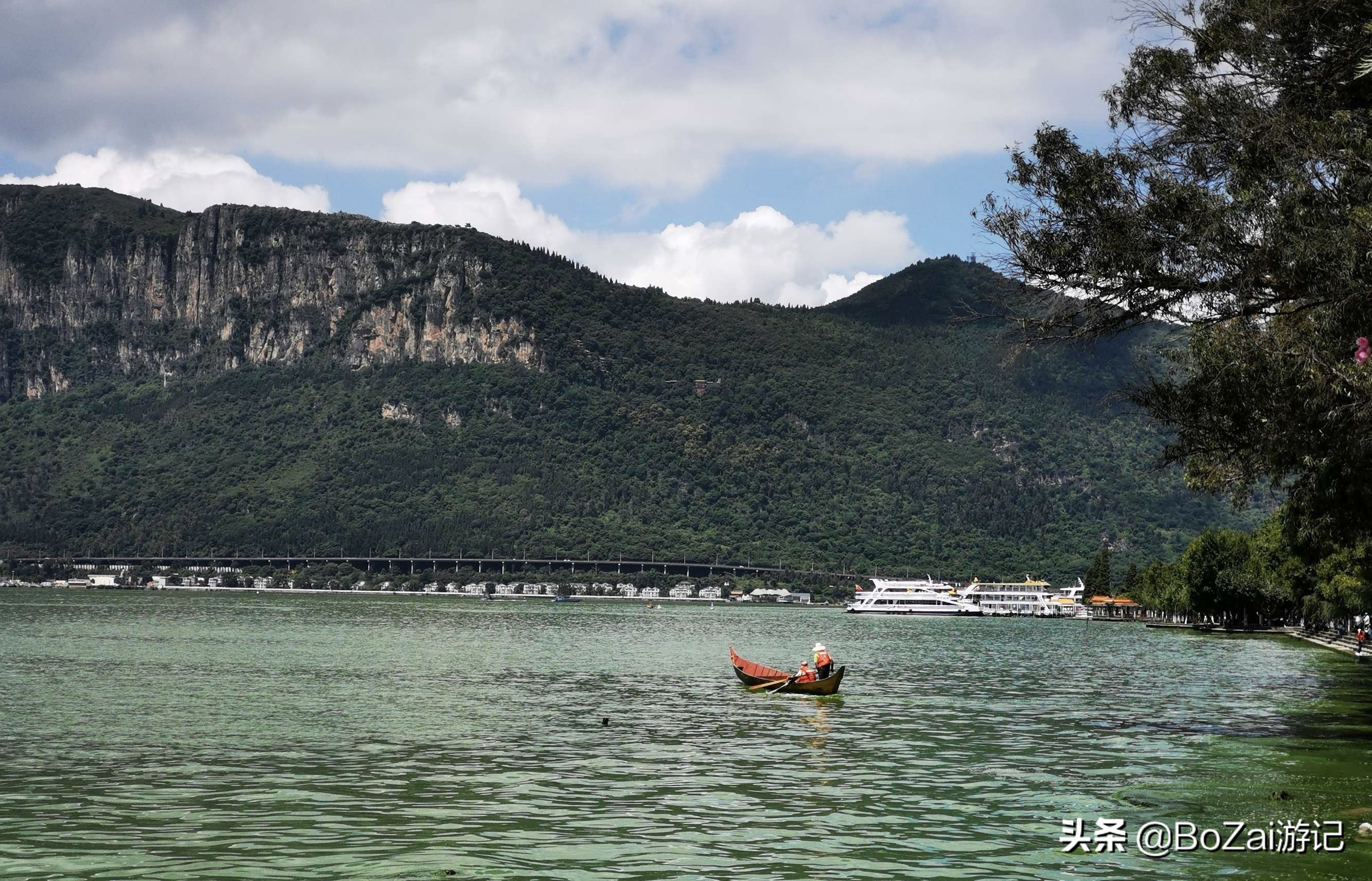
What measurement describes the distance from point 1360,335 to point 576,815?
→ 1774cm

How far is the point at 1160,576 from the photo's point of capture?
185 m

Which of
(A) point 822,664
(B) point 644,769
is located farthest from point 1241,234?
(A) point 822,664

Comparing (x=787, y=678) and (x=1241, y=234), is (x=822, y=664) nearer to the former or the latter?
(x=787, y=678)

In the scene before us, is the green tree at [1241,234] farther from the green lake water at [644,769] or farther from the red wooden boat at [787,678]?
the red wooden boat at [787,678]

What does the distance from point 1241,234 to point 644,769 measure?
18.2 m

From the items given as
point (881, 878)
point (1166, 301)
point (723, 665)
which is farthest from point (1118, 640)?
point (881, 878)

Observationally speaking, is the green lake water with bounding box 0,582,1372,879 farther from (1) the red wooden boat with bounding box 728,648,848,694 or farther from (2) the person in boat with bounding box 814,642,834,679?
Answer: (2) the person in boat with bounding box 814,642,834,679

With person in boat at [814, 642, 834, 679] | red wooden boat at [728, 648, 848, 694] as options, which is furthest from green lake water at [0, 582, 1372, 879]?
person in boat at [814, 642, 834, 679]

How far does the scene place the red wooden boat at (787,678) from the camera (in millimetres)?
56500

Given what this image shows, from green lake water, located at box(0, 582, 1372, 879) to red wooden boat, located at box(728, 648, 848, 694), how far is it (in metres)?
0.54

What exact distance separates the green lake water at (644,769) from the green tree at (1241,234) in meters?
8.16

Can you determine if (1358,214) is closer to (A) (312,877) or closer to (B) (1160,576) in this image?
(A) (312,877)

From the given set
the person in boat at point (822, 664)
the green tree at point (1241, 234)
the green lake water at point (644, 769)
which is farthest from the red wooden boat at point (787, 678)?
the green tree at point (1241, 234)

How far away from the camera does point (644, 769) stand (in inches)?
1389
